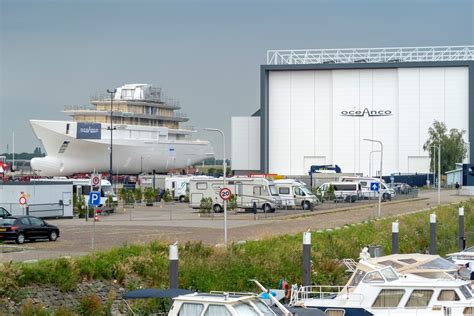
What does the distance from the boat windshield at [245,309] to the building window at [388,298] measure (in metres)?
5.81

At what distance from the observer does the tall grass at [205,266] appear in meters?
22.1

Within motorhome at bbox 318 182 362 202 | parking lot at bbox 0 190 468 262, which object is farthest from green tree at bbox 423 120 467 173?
parking lot at bbox 0 190 468 262

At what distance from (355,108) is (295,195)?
162ft

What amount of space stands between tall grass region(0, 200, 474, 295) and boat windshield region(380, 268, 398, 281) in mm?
4403

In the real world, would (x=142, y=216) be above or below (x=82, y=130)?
below

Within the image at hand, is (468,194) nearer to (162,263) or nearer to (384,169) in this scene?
(384,169)

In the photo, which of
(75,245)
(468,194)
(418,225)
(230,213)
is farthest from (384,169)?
(75,245)

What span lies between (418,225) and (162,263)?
64.7 ft

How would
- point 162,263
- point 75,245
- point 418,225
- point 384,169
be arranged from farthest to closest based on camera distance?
point 384,169 < point 418,225 < point 75,245 < point 162,263

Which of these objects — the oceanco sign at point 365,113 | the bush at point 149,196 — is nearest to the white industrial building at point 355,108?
the oceanco sign at point 365,113

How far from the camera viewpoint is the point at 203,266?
25.0 m

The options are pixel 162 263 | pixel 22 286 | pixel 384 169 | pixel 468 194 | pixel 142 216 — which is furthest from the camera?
pixel 384 169

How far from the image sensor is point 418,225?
4134 centimetres

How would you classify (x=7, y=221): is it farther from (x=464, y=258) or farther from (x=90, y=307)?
(x=464, y=258)
